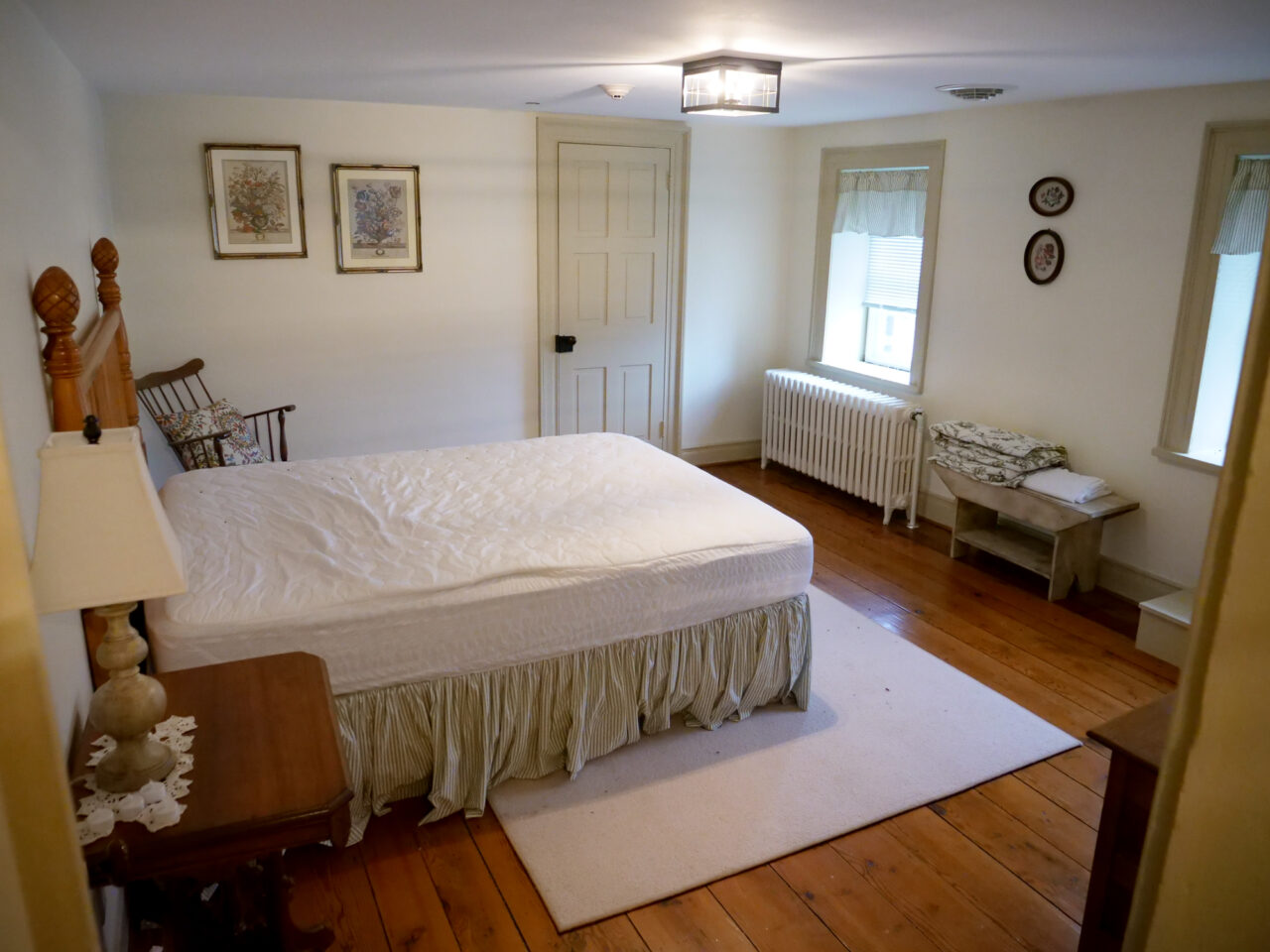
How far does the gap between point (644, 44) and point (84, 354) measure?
6.09 ft

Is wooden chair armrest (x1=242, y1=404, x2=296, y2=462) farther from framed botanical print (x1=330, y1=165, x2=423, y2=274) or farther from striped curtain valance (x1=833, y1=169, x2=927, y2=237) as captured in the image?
striped curtain valance (x1=833, y1=169, x2=927, y2=237)

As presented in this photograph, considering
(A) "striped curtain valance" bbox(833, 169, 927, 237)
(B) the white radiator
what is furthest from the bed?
(A) "striped curtain valance" bbox(833, 169, 927, 237)

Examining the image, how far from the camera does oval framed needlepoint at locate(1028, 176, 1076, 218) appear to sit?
439 cm

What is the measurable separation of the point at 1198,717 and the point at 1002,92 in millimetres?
4149

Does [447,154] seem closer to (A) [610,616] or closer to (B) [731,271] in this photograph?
(B) [731,271]

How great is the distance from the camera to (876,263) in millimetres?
5797

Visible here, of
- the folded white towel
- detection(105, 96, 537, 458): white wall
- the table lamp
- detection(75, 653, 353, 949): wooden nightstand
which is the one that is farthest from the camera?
detection(105, 96, 537, 458): white wall

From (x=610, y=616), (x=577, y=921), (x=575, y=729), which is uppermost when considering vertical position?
(x=610, y=616)

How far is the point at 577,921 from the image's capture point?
240 centimetres

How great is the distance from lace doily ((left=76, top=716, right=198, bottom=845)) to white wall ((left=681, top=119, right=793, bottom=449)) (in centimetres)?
466

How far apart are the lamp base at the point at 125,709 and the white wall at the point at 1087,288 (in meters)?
4.07

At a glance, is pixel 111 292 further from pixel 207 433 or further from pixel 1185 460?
pixel 1185 460

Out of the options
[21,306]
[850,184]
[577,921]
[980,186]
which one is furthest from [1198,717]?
[850,184]

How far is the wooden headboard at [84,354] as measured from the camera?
190 centimetres
